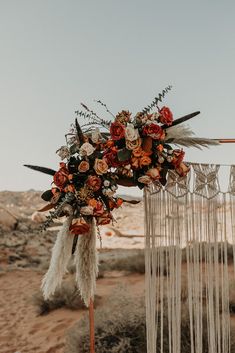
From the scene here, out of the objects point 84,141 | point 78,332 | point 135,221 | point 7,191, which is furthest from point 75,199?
point 7,191

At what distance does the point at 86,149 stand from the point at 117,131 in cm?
21

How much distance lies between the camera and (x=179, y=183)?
8.66 ft

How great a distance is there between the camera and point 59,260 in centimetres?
242

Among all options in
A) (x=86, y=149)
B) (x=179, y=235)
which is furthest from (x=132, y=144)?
(x=179, y=235)

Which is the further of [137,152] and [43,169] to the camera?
[43,169]

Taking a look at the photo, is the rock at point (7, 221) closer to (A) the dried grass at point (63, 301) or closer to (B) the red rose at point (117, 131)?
(A) the dried grass at point (63, 301)

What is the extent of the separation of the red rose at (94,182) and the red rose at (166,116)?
1.75 ft

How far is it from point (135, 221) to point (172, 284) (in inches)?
741

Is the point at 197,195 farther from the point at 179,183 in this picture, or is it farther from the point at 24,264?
the point at 24,264

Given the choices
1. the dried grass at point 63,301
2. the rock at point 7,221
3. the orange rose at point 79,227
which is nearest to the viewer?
the orange rose at point 79,227

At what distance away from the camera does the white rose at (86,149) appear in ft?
7.82

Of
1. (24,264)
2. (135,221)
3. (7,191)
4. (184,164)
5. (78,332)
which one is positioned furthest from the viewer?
(7,191)

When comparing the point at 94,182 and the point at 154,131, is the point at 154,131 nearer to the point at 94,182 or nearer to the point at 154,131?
the point at 154,131

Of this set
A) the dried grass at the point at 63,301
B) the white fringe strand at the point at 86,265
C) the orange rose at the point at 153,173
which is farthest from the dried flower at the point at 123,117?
the dried grass at the point at 63,301
